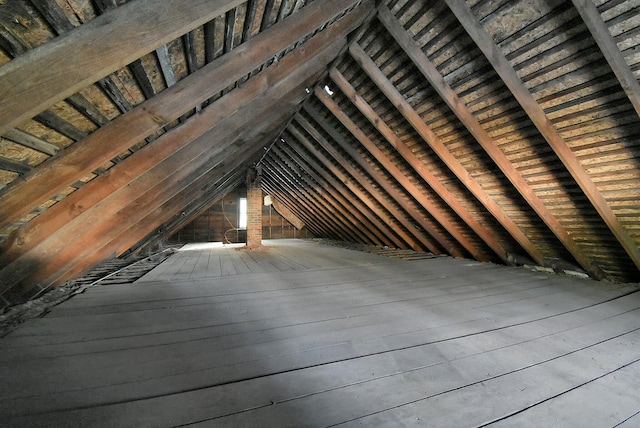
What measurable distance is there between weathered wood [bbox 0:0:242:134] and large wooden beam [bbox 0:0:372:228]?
24.8 inches

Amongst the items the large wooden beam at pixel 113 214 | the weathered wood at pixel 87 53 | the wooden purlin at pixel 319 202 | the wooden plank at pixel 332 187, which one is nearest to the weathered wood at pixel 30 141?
the weathered wood at pixel 87 53

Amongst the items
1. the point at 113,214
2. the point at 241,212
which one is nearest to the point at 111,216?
the point at 113,214

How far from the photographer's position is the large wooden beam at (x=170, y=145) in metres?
1.93

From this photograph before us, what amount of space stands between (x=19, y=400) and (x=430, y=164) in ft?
14.8

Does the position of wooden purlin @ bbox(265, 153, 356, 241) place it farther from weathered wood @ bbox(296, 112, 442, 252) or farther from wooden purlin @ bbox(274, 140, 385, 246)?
weathered wood @ bbox(296, 112, 442, 252)

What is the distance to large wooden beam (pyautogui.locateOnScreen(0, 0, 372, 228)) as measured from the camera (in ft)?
4.78

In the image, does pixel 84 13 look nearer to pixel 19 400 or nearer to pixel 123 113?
pixel 123 113

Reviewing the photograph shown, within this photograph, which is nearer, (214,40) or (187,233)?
(214,40)

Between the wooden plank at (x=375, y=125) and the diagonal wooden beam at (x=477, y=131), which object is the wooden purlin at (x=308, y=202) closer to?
the wooden plank at (x=375, y=125)

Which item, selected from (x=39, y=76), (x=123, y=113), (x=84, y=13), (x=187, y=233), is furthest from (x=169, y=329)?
(x=187, y=233)

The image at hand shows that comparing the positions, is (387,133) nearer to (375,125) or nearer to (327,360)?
(375,125)

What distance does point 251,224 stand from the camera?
7.95 m

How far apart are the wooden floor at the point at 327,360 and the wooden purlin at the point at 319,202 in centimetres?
469

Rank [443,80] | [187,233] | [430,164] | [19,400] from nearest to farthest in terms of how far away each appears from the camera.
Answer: [19,400], [443,80], [430,164], [187,233]
